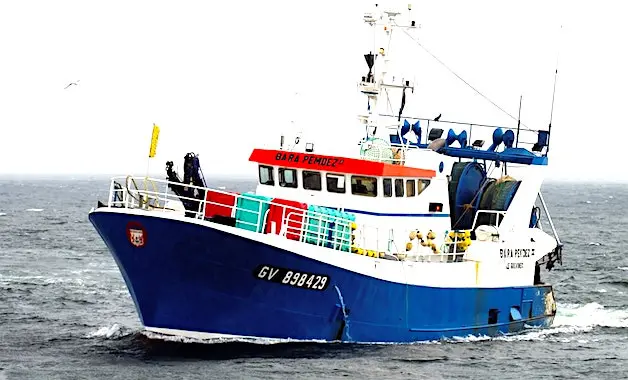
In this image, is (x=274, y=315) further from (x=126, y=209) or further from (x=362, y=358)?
(x=126, y=209)

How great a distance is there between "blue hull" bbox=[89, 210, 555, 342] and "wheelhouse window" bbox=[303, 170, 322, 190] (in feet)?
11.6

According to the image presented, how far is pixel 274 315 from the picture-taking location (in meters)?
24.9

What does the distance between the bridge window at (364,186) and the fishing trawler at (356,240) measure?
5 cm

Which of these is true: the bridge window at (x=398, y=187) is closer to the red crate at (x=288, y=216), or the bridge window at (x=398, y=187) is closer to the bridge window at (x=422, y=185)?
the bridge window at (x=422, y=185)

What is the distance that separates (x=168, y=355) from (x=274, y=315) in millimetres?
2577

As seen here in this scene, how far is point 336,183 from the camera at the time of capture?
27875 millimetres

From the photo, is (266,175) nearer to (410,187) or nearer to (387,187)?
(387,187)

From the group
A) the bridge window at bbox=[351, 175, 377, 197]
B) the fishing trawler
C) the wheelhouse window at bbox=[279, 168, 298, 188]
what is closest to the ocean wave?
the fishing trawler

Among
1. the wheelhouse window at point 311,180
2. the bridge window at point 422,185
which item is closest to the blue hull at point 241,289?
the bridge window at point 422,185

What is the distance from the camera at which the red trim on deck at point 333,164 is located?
27.3m

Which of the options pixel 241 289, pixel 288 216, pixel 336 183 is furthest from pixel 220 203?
pixel 336 183

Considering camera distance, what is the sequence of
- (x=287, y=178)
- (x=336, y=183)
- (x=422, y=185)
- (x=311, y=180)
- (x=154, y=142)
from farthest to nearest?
(x=422, y=185) < (x=287, y=178) < (x=311, y=180) < (x=336, y=183) < (x=154, y=142)

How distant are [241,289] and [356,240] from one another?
3.52 metres

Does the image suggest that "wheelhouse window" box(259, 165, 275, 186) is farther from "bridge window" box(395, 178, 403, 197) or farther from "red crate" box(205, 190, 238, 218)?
"bridge window" box(395, 178, 403, 197)
